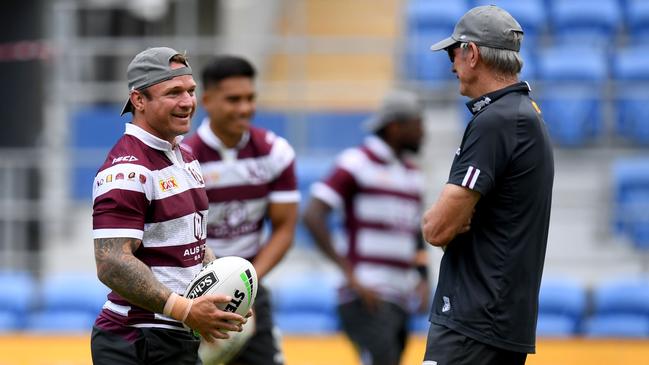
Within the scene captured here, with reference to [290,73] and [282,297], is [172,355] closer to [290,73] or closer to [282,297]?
[282,297]

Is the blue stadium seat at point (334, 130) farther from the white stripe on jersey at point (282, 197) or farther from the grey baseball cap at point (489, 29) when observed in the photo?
the grey baseball cap at point (489, 29)

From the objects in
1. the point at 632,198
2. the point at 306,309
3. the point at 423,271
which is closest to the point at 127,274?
the point at 423,271

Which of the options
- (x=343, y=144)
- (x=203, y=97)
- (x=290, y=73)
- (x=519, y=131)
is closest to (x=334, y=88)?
(x=290, y=73)

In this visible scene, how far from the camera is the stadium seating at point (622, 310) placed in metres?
10.7

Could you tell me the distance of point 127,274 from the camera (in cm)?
470

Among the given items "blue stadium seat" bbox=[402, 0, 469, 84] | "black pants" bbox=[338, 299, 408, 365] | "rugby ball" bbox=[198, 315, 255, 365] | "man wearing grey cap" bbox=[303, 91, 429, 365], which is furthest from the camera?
"blue stadium seat" bbox=[402, 0, 469, 84]

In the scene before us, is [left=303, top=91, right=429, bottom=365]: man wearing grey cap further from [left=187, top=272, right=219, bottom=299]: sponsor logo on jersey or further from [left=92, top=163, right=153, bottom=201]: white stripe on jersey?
[left=92, top=163, right=153, bottom=201]: white stripe on jersey

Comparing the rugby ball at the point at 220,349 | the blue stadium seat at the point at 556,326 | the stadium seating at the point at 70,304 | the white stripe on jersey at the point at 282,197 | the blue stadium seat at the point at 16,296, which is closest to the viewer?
the rugby ball at the point at 220,349

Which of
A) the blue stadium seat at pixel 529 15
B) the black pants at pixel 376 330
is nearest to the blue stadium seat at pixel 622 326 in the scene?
the black pants at pixel 376 330

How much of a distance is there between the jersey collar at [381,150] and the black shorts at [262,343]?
1.64 m

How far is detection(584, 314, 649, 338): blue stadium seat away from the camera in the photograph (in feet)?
35.3

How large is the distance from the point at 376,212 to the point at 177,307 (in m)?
3.37

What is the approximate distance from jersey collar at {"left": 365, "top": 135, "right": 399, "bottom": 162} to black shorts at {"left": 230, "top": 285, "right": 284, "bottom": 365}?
5.37 feet

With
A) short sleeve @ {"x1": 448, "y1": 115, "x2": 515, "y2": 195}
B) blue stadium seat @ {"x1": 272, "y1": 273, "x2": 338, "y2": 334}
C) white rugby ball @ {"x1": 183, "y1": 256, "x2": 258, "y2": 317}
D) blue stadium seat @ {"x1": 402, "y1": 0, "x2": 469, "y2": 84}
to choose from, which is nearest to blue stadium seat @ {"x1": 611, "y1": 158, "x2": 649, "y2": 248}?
blue stadium seat @ {"x1": 402, "y1": 0, "x2": 469, "y2": 84}
